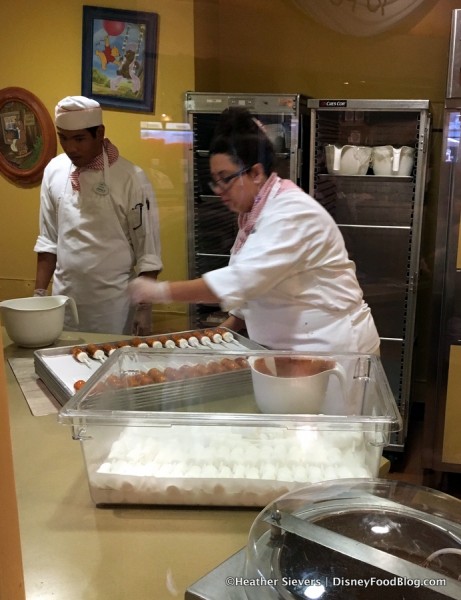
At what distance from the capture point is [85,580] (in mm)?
663

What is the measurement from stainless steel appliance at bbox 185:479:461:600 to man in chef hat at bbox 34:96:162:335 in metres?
1.64

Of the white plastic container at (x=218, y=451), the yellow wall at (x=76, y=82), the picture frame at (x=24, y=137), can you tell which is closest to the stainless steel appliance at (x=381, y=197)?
the yellow wall at (x=76, y=82)

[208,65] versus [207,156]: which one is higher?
[208,65]

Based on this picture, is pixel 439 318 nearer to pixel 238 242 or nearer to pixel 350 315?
pixel 350 315

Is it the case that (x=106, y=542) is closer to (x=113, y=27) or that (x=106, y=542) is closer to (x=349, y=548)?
(x=349, y=548)

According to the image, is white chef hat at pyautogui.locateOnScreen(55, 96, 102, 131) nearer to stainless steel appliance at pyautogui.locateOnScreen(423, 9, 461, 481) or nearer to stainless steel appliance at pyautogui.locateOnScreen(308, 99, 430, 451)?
stainless steel appliance at pyautogui.locateOnScreen(308, 99, 430, 451)

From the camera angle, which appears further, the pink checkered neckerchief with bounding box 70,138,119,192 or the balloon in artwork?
the balloon in artwork

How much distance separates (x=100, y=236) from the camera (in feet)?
7.48

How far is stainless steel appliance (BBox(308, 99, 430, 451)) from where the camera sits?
A: 2.48 meters

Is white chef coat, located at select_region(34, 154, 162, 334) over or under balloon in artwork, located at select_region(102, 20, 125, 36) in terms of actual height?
under

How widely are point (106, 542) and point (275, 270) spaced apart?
795 mm

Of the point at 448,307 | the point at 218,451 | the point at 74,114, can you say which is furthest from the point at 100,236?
the point at 218,451

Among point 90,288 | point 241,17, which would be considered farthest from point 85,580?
point 241,17

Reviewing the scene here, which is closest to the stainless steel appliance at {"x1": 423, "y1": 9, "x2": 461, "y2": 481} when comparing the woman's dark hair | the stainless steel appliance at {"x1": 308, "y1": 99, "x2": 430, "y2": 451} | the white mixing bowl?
the stainless steel appliance at {"x1": 308, "y1": 99, "x2": 430, "y2": 451}
